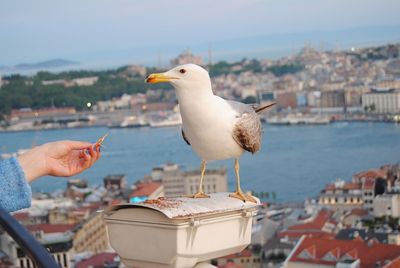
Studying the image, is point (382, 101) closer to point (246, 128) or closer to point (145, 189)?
point (145, 189)

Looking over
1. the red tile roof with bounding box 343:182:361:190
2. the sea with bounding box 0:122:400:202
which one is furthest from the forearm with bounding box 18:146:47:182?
the sea with bounding box 0:122:400:202

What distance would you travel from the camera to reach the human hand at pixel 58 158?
533 mm

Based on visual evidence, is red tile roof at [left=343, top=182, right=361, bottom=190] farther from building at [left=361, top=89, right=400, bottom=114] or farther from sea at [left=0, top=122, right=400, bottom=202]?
building at [left=361, top=89, right=400, bottom=114]

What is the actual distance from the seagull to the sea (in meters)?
10.0

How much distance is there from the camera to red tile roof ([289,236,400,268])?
5617 millimetres

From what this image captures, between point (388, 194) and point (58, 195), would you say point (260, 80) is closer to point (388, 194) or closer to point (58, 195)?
point (58, 195)

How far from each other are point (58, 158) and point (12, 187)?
11 centimetres

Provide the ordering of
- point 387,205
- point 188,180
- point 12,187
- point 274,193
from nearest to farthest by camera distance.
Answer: point 12,187 → point 387,205 → point 188,180 → point 274,193

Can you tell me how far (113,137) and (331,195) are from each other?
35.4ft

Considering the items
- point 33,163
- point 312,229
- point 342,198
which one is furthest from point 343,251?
point 33,163

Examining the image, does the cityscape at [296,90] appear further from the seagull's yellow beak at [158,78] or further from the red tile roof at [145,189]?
the seagull's yellow beak at [158,78]

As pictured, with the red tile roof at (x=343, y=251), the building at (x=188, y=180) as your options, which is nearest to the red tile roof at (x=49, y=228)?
the red tile roof at (x=343, y=251)

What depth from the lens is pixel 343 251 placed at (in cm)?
574

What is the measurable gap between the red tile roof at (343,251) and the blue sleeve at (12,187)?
5.18m
